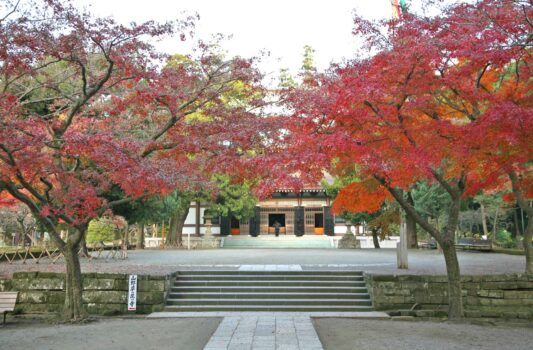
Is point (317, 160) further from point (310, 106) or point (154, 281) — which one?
point (154, 281)

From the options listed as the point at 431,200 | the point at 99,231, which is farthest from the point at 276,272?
the point at 99,231

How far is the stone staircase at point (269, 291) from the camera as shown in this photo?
34.4 feet

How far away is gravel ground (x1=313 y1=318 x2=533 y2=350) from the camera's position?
685 centimetres

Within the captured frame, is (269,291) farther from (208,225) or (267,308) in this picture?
(208,225)

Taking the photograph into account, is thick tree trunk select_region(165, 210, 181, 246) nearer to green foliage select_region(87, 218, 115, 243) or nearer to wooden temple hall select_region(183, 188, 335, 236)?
wooden temple hall select_region(183, 188, 335, 236)

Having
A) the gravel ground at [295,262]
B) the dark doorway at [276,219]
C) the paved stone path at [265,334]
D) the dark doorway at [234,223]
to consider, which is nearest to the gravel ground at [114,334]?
the paved stone path at [265,334]

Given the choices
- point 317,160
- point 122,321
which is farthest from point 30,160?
point 317,160

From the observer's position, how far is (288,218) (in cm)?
3328

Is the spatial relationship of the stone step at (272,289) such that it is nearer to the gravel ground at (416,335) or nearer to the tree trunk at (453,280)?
the gravel ground at (416,335)

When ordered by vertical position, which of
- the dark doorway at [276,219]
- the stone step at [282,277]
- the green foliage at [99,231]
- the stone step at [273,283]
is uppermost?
the dark doorway at [276,219]

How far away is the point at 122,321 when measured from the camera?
363 inches

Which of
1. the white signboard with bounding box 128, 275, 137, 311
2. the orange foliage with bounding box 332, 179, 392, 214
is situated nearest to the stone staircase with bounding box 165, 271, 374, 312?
the white signboard with bounding box 128, 275, 137, 311

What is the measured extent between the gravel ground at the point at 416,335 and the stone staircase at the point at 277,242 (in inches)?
785

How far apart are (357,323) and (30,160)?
6799 mm
